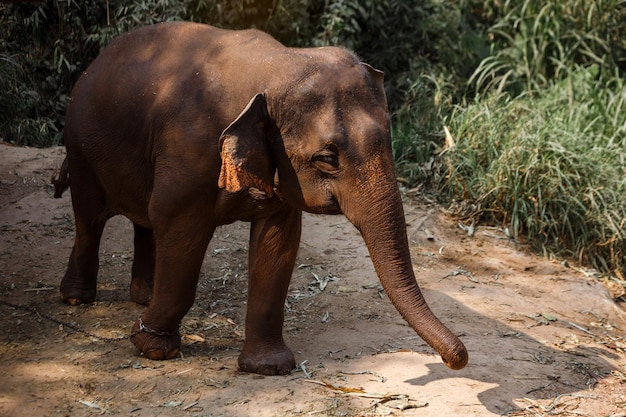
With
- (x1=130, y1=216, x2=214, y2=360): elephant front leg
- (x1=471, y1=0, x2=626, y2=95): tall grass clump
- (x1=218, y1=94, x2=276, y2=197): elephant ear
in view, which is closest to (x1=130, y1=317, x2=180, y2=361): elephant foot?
(x1=130, y1=216, x2=214, y2=360): elephant front leg

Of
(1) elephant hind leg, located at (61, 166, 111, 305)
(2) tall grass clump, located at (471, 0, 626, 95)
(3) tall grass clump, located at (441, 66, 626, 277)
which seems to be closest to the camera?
(1) elephant hind leg, located at (61, 166, 111, 305)

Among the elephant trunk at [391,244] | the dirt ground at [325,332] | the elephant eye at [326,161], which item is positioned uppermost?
the elephant eye at [326,161]

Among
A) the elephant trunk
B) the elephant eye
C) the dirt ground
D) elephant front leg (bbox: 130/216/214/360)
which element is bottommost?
the dirt ground

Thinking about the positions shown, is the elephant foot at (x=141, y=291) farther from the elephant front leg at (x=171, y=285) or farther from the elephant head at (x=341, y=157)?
the elephant head at (x=341, y=157)

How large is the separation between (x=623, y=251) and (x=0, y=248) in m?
5.10

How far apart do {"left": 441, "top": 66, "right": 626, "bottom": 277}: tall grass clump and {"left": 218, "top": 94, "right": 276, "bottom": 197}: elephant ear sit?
155 inches

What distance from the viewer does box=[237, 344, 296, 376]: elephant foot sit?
4.97 m

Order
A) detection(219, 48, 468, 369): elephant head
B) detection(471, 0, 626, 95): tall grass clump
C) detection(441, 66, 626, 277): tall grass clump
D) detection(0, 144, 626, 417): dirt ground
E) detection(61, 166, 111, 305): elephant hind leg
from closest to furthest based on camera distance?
detection(219, 48, 468, 369): elephant head, detection(0, 144, 626, 417): dirt ground, detection(61, 166, 111, 305): elephant hind leg, detection(441, 66, 626, 277): tall grass clump, detection(471, 0, 626, 95): tall grass clump

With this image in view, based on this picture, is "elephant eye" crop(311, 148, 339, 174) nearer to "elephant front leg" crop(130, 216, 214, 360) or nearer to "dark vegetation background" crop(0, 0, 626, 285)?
"elephant front leg" crop(130, 216, 214, 360)

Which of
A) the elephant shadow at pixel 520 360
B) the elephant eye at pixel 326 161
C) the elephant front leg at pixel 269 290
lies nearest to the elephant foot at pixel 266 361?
the elephant front leg at pixel 269 290

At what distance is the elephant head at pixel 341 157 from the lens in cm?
434

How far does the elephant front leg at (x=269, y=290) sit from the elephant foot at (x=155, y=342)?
0.40 m

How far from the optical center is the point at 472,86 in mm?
10539

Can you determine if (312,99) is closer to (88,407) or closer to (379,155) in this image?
(379,155)
